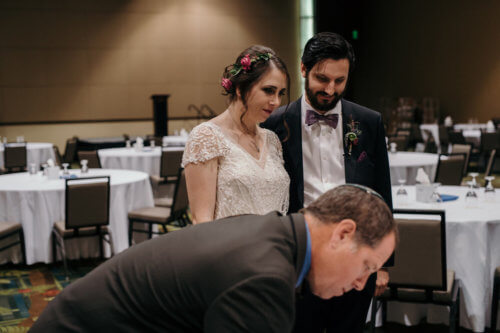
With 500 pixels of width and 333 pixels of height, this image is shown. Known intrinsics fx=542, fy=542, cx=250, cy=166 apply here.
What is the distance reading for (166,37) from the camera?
48.6 feet

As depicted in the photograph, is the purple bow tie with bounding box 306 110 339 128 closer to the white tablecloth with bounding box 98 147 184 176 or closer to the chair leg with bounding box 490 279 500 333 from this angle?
the chair leg with bounding box 490 279 500 333

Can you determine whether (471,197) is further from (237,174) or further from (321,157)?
(237,174)

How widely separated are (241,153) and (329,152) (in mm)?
361

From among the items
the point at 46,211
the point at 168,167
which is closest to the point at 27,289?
the point at 46,211

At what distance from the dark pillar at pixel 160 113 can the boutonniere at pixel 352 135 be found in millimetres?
10988

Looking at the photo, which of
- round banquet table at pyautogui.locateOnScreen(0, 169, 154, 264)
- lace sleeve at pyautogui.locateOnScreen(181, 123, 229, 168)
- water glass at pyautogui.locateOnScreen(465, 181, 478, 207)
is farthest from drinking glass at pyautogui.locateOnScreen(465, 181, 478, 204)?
round banquet table at pyautogui.locateOnScreen(0, 169, 154, 264)

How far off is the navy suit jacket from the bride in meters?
0.06

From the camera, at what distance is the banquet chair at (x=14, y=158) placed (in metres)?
8.73

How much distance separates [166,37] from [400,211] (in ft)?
42.8

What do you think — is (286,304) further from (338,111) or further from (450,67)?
(450,67)

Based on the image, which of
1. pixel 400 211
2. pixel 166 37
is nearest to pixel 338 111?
pixel 400 211

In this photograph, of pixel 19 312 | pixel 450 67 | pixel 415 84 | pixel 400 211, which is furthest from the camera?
pixel 415 84

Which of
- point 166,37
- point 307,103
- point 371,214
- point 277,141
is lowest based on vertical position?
point 371,214

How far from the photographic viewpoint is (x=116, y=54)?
47.2 ft
